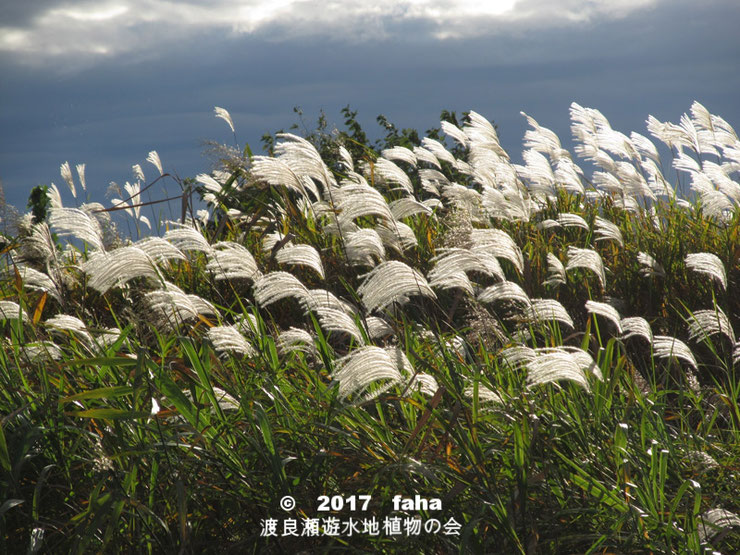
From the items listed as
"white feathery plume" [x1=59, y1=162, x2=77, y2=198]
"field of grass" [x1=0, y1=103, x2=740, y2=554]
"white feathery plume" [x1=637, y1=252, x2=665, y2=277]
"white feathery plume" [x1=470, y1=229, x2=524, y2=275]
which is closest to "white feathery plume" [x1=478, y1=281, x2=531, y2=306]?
"field of grass" [x1=0, y1=103, x2=740, y2=554]

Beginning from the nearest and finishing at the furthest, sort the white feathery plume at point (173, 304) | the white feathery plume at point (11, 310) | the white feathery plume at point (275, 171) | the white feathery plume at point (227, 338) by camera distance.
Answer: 1. the white feathery plume at point (227, 338)
2. the white feathery plume at point (173, 304)
3. the white feathery plume at point (11, 310)
4. the white feathery plume at point (275, 171)

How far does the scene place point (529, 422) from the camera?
2590mm

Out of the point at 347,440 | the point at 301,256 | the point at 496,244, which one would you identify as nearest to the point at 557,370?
the point at 347,440

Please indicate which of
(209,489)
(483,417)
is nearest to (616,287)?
(483,417)

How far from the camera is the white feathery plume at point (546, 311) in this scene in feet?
10.7

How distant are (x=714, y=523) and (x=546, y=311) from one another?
157cm

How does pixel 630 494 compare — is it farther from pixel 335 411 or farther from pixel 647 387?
pixel 647 387

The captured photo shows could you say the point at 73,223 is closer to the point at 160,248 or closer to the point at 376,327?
the point at 160,248

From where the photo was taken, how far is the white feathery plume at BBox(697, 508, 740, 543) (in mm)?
2340

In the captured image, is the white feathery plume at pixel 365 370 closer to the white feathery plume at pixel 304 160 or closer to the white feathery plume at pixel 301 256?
the white feathery plume at pixel 301 256

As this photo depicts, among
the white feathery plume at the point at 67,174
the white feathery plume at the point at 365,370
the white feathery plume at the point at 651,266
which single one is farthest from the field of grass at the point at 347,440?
the white feathery plume at the point at 67,174

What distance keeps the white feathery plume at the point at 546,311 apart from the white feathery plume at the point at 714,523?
114 cm

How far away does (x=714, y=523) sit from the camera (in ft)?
7.82

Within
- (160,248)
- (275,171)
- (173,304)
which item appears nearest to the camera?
(173,304)
